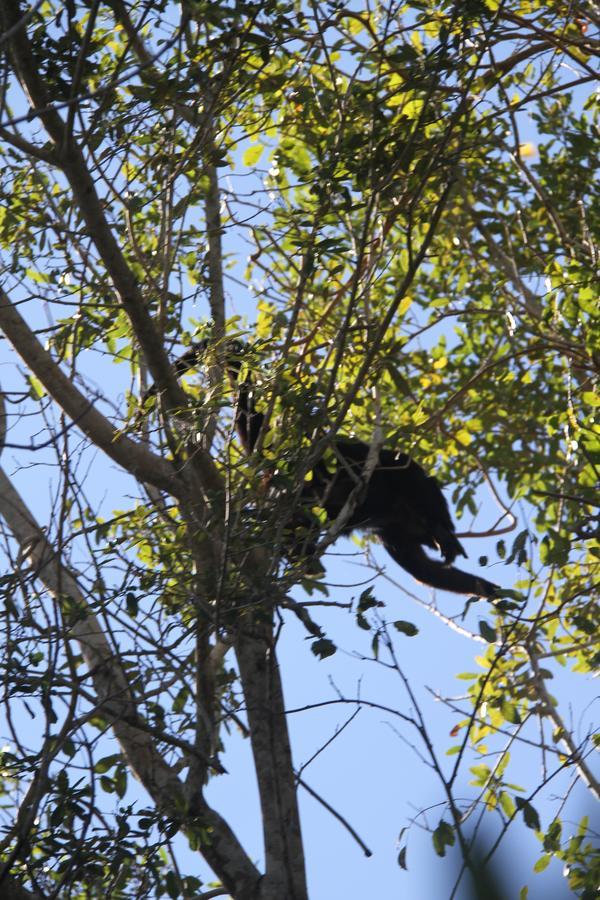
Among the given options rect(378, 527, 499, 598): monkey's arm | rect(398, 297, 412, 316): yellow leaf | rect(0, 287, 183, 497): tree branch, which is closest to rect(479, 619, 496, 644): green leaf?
rect(0, 287, 183, 497): tree branch

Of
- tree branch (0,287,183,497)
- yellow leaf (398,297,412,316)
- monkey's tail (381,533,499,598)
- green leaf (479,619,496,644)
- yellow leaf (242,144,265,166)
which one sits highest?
yellow leaf (242,144,265,166)

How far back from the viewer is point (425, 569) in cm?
600

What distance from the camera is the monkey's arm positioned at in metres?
5.96

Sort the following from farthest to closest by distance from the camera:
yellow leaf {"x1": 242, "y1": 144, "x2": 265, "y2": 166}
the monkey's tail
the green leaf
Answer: the monkey's tail, yellow leaf {"x1": 242, "y1": 144, "x2": 265, "y2": 166}, the green leaf

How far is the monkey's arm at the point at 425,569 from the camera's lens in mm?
5961

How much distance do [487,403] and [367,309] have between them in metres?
1.79

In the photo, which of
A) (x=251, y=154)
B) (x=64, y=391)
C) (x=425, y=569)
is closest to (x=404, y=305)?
(x=251, y=154)

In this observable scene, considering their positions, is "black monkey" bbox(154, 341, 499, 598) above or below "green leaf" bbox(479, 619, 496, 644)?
above

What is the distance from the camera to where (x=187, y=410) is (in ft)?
10.6

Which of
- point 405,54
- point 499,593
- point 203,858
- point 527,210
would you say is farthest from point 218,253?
point 527,210

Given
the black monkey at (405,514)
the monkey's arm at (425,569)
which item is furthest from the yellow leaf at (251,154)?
the monkey's arm at (425,569)

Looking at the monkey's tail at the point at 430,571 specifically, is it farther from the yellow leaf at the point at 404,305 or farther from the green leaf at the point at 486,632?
the green leaf at the point at 486,632

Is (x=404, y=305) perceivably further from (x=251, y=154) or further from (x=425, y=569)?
(x=425, y=569)

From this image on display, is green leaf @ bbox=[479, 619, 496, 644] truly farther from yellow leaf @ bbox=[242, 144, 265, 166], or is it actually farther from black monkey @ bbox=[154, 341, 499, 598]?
yellow leaf @ bbox=[242, 144, 265, 166]
